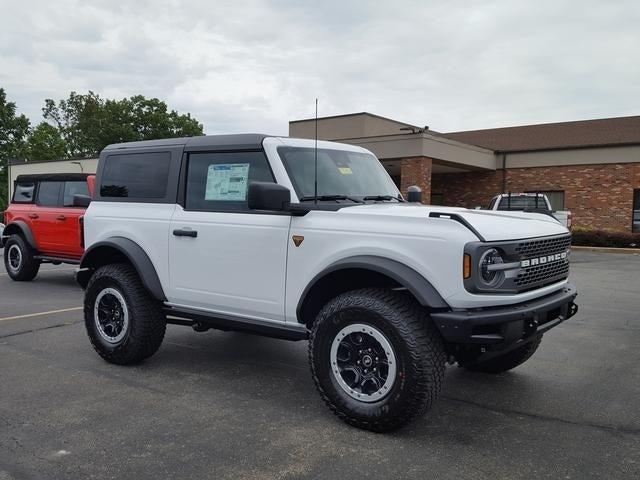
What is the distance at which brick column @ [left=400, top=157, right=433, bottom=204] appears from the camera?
69.7 ft

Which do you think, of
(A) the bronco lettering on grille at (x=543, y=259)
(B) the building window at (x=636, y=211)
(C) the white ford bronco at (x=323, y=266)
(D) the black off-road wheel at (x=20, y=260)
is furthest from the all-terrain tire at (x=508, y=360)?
(B) the building window at (x=636, y=211)

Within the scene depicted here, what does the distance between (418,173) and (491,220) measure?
1766 centimetres

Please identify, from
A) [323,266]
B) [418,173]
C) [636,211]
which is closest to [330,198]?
[323,266]

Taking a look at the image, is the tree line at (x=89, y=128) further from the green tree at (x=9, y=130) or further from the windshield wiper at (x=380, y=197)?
the windshield wiper at (x=380, y=197)

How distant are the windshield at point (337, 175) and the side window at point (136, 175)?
1.25 m

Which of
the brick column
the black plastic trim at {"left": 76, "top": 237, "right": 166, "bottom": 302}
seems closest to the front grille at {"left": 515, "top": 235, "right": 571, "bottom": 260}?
the black plastic trim at {"left": 76, "top": 237, "right": 166, "bottom": 302}

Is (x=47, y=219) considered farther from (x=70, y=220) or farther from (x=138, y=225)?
(x=138, y=225)

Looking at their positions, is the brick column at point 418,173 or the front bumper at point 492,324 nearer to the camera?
the front bumper at point 492,324

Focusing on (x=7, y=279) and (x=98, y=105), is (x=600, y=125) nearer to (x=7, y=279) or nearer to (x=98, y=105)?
(x=7, y=279)

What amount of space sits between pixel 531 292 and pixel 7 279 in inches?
431

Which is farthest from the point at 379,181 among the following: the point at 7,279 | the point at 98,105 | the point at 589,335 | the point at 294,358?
the point at 98,105

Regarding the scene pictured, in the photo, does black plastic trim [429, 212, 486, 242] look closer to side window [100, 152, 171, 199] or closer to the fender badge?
the fender badge

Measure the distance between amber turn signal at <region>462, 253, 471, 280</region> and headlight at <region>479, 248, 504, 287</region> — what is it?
0.26 feet

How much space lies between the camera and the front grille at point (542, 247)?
382 cm
